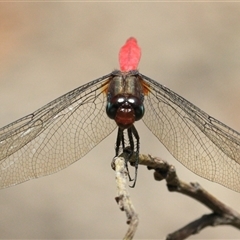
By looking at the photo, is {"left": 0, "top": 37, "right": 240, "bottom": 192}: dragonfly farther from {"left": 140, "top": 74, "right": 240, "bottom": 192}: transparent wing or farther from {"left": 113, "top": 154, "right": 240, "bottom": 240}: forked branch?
{"left": 113, "top": 154, "right": 240, "bottom": 240}: forked branch

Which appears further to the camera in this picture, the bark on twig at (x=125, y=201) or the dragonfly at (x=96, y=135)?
the dragonfly at (x=96, y=135)

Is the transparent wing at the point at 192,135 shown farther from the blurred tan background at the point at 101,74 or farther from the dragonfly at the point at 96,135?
the blurred tan background at the point at 101,74

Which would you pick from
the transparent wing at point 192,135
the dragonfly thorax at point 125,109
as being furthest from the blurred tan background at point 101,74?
the dragonfly thorax at point 125,109

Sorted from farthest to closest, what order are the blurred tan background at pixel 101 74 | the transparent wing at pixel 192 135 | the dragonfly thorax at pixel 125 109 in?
the blurred tan background at pixel 101 74 < the transparent wing at pixel 192 135 < the dragonfly thorax at pixel 125 109

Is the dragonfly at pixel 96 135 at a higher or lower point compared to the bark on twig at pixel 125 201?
higher

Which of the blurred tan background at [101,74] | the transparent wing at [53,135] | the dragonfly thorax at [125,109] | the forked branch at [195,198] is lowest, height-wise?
the forked branch at [195,198]

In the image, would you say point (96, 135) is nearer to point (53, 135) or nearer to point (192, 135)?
point (53, 135)
